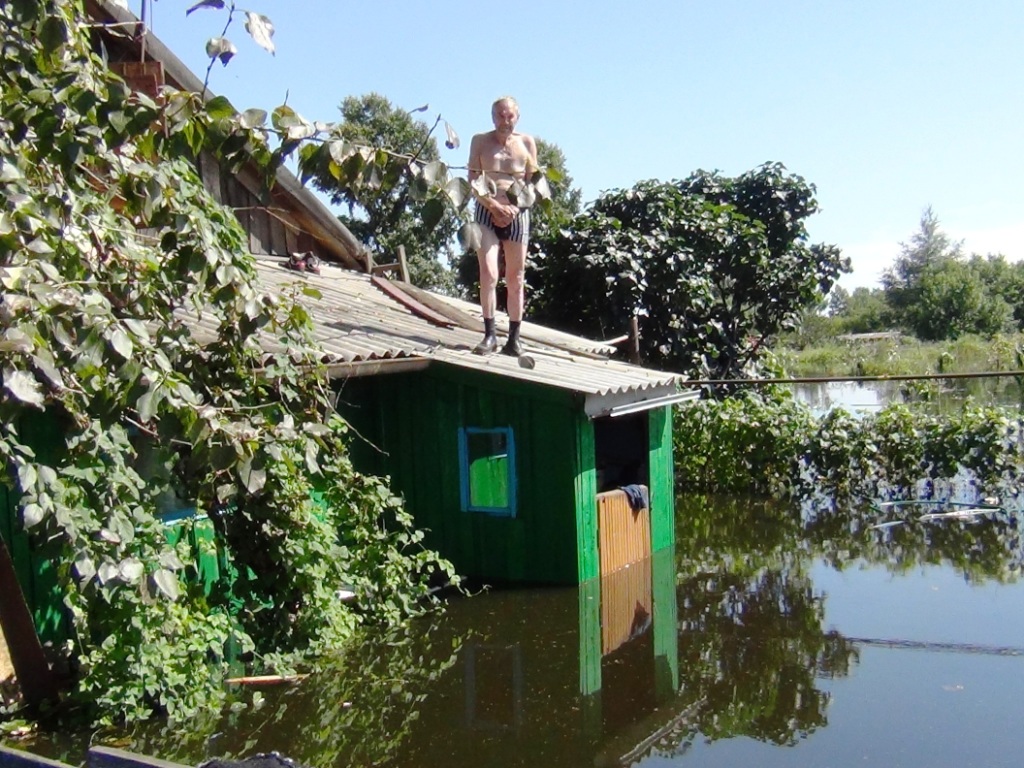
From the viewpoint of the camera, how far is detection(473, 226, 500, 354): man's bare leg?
10812 millimetres

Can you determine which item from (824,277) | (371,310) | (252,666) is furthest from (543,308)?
(252,666)

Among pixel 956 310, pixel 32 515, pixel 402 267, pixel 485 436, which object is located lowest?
pixel 32 515

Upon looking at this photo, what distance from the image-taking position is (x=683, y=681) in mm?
7781

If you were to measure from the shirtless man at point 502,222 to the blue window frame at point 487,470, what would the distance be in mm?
856

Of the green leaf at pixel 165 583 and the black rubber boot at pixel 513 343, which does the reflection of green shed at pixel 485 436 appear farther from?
the green leaf at pixel 165 583

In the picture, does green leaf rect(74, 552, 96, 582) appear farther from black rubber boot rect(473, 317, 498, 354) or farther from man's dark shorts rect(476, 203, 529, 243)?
Answer: man's dark shorts rect(476, 203, 529, 243)

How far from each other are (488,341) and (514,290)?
0.56 metres

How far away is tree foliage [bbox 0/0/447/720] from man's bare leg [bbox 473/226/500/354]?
236cm

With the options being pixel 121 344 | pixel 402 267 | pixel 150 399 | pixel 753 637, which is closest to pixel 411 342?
pixel 753 637

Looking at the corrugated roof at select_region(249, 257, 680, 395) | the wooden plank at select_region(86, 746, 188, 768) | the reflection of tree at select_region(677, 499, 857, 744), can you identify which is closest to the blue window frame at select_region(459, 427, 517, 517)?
the corrugated roof at select_region(249, 257, 680, 395)

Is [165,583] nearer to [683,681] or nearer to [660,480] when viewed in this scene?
[683,681]

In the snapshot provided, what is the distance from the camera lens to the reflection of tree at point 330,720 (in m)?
6.39

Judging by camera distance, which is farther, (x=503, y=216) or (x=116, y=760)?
(x=503, y=216)

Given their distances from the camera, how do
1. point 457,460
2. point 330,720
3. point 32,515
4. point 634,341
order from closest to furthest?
point 32,515, point 330,720, point 457,460, point 634,341
